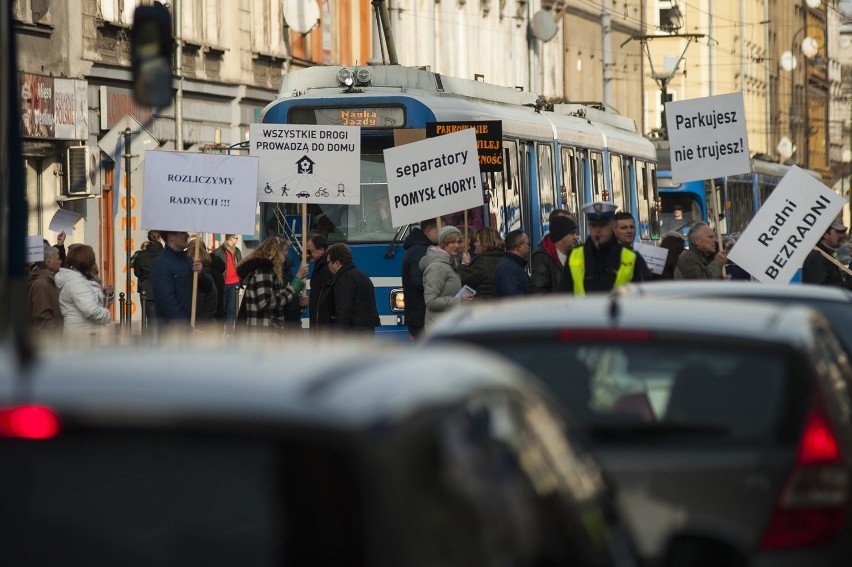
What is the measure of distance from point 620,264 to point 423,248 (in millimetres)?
5756

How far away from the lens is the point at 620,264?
43.6ft

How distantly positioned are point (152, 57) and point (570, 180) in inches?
755

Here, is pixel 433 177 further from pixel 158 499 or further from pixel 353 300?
pixel 158 499

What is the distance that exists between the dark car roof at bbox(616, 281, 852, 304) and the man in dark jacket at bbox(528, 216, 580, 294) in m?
6.52

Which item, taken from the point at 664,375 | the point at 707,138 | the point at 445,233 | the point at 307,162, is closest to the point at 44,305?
the point at 445,233

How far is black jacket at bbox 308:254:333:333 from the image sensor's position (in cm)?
1752

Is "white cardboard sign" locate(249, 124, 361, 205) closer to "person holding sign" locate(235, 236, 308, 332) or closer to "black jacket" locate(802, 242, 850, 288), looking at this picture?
"person holding sign" locate(235, 236, 308, 332)

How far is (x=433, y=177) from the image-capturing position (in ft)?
65.3

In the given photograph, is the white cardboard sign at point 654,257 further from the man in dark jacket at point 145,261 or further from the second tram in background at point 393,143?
the man in dark jacket at point 145,261

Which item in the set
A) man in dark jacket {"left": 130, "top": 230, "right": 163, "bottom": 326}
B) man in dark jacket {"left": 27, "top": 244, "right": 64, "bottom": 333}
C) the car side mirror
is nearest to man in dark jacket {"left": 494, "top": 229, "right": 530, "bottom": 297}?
man in dark jacket {"left": 27, "top": 244, "right": 64, "bottom": 333}

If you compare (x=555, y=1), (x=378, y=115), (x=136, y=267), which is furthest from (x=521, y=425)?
(x=555, y=1)

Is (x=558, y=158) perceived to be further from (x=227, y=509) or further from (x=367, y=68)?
(x=227, y=509)

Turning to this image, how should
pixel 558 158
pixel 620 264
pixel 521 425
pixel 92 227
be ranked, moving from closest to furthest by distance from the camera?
pixel 521 425
pixel 620 264
pixel 558 158
pixel 92 227

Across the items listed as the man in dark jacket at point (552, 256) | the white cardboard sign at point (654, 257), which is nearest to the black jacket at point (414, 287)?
the white cardboard sign at point (654, 257)
